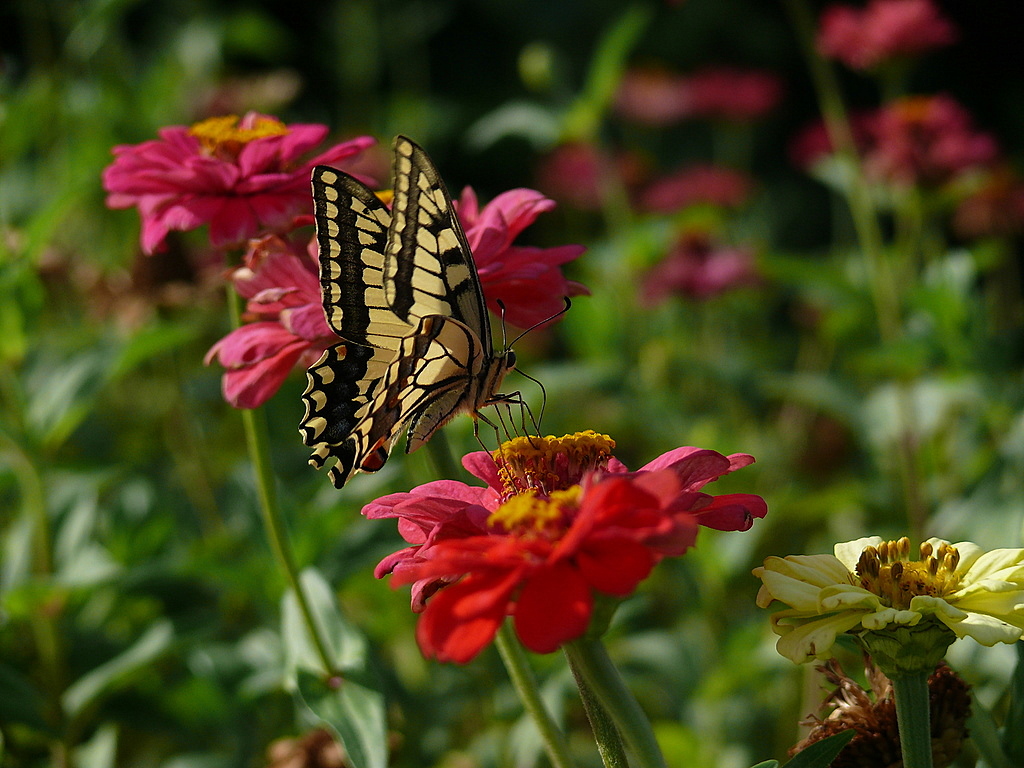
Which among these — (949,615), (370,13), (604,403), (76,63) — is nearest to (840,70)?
(370,13)

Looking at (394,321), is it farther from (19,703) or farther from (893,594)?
(19,703)

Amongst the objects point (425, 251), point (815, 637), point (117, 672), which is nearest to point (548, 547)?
point (815, 637)

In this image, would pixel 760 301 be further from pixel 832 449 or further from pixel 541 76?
pixel 541 76

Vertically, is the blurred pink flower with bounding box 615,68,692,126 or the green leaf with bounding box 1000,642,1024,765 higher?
the blurred pink flower with bounding box 615,68,692,126

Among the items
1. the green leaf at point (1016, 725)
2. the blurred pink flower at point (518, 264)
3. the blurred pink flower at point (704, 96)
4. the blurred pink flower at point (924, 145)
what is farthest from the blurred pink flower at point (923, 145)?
the green leaf at point (1016, 725)

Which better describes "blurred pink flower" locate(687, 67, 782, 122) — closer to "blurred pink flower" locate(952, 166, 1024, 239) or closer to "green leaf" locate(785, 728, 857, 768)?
"blurred pink flower" locate(952, 166, 1024, 239)

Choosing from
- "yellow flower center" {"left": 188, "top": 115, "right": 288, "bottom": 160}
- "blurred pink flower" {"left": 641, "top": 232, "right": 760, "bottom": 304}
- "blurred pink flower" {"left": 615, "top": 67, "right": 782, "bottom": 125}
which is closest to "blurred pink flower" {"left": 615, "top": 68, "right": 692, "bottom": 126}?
"blurred pink flower" {"left": 615, "top": 67, "right": 782, "bottom": 125}
